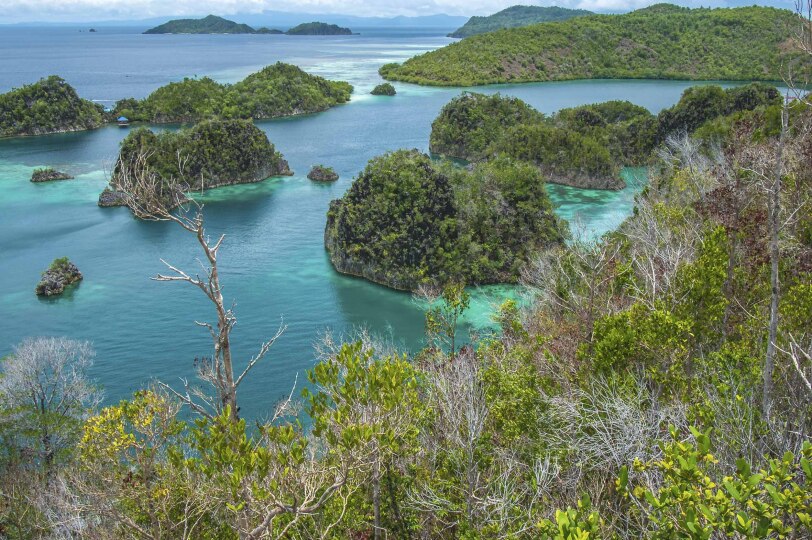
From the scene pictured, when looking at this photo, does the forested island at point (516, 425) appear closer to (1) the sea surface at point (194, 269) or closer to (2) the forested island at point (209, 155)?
(1) the sea surface at point (194, 269)

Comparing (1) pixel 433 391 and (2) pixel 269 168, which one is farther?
(2) pixel 269 168

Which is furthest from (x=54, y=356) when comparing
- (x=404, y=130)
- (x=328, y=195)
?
(x=404, y=130)

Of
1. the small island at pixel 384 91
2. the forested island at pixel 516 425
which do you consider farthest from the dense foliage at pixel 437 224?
the small island at pixel 384 91

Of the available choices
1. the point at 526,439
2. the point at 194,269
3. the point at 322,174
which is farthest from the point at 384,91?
the point at 526,439

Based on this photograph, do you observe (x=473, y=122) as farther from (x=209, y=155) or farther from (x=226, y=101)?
(x=226, y=101)

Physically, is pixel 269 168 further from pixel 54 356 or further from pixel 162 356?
→ pixel 54 356

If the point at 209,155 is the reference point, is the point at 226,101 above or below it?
above
